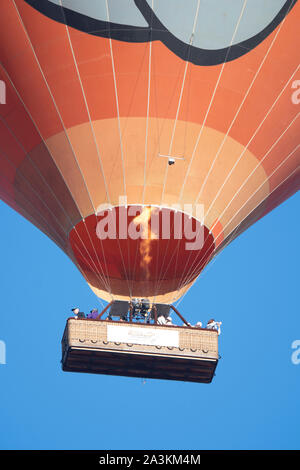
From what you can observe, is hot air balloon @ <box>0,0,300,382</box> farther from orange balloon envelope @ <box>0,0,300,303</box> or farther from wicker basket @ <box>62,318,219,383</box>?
wicker basket @ <box>62,318,219,383</box>

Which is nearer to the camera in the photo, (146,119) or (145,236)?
(146,119)

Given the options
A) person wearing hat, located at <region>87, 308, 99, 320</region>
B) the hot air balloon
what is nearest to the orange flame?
the hot air balloon

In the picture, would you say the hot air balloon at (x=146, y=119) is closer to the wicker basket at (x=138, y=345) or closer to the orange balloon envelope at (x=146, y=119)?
the orange balloon envelope at (x=146, y=119)

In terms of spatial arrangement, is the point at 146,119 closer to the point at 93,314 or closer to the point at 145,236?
the point at 145,236

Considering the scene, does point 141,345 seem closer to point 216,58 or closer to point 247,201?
point 247,201

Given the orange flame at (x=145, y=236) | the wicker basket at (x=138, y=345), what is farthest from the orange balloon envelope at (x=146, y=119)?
the wicker basket at (x=138, y=345)

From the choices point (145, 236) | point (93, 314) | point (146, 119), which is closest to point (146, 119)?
point (146, 119)

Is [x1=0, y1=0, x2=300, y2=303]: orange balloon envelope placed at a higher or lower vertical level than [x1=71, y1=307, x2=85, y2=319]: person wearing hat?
higher

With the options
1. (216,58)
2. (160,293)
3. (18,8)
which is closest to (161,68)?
(216,58)
